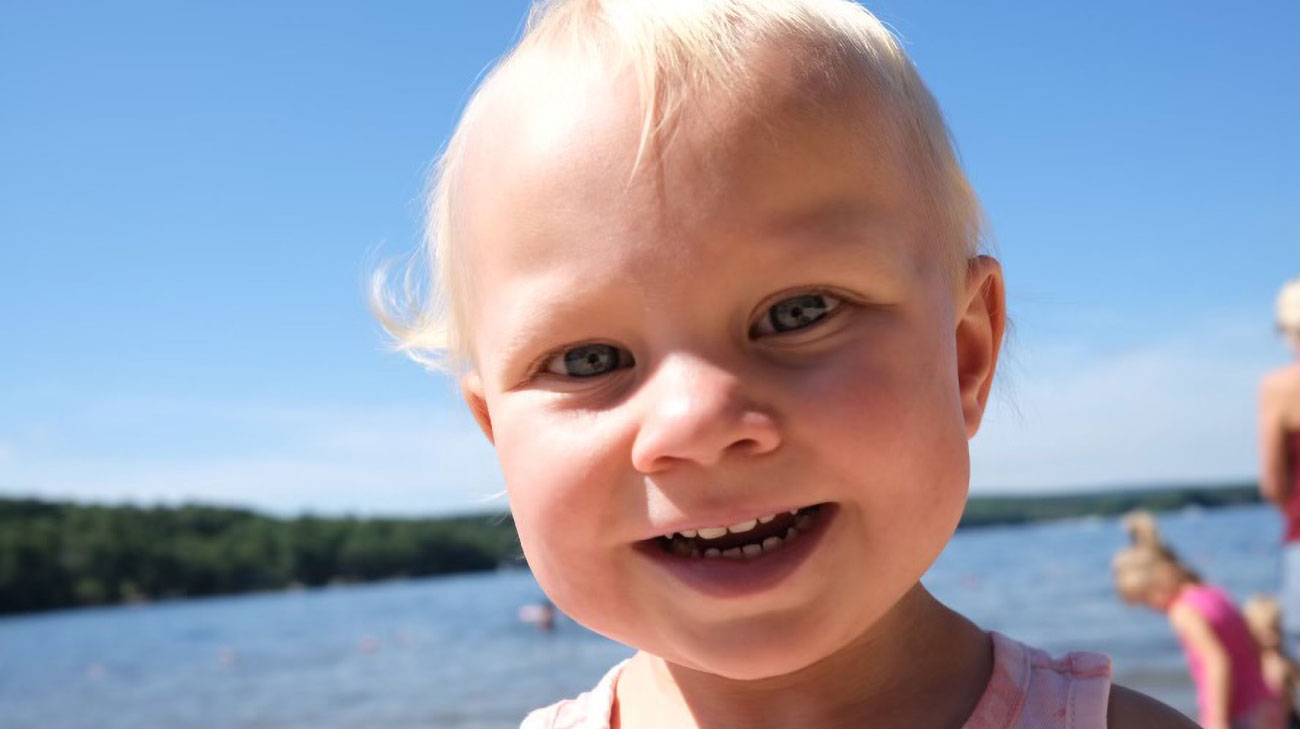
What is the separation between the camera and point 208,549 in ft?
202

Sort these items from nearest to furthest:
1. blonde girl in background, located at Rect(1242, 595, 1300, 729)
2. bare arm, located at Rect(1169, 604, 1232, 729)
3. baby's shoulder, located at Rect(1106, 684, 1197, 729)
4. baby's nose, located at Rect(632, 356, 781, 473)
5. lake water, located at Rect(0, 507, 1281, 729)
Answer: baby's nose, located at Rect(632, 356, 781, 473)
baby's shoulder, located at Rect(1106, 684, 1197, 729)
bare arm, located at Rect(1169, 604, 1232, 729)
blonde girl in background, located at Rect(1242, 595, 1300, 729)
lake water, located at Rect(0, 507, 1281, 729)

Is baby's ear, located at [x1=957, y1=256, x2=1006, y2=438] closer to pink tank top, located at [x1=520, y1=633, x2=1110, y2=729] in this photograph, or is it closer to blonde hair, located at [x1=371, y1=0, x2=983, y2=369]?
blonde hair, located at [x1=371, y1=0, x2=983, y2=369]

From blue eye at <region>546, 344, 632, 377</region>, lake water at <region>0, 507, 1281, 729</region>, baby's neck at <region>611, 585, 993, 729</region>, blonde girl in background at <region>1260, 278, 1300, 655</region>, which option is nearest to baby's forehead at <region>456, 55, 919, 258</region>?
blue eye at <region>546, 344, 632, 377</region>

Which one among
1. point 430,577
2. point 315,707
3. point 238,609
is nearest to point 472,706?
point 315,707

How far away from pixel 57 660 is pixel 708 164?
35.4 metres

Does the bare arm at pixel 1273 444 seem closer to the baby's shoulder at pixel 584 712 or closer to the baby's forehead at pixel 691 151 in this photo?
the baby's shoulder at pixel 584 712

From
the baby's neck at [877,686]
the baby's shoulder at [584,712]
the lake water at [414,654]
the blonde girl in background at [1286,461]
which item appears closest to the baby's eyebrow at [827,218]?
the baby's neck at [877,686]

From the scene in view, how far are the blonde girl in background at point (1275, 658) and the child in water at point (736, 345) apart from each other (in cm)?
605

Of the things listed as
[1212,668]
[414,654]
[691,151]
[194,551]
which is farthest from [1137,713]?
[194,551]

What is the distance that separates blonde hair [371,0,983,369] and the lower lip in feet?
1.30

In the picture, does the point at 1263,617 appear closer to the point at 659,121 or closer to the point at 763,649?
the point at 763,649

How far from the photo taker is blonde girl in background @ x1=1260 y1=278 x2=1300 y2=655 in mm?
5047

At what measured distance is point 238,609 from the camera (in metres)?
56.4

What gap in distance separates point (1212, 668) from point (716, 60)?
18.9 feet
